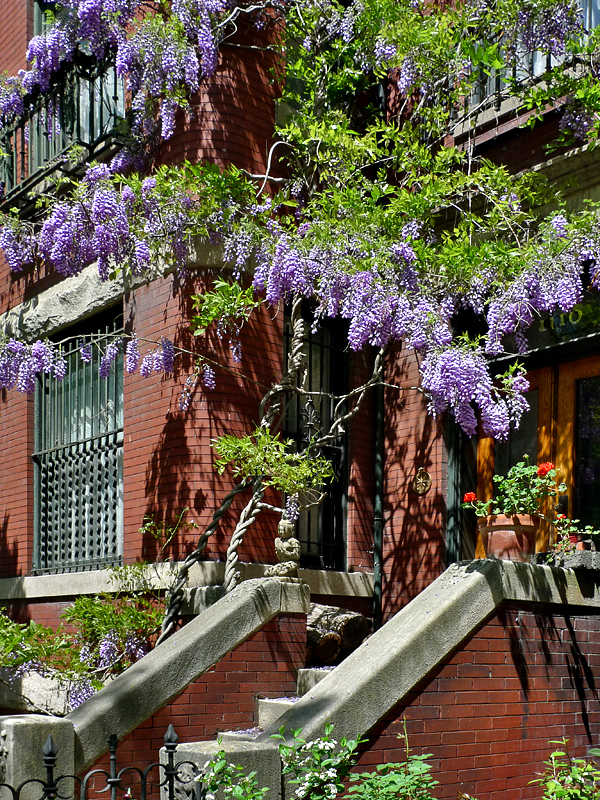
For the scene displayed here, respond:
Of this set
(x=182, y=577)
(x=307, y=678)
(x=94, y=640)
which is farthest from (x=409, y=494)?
(x=94, y=640)

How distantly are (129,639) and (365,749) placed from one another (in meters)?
3.29

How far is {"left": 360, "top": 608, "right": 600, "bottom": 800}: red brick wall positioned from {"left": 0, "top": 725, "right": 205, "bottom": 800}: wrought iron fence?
3.87ft

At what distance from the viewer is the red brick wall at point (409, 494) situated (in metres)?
8.99

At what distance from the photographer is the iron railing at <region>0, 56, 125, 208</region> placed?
9930 millimetres

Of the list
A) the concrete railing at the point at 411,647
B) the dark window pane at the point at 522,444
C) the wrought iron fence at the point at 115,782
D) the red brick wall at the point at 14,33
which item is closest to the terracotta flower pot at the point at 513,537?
the concrete railing at the point at 411,647

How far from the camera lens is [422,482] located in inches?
361

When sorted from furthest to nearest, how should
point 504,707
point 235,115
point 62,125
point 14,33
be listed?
1. point 14,33
2. point 62,125
3. point 235,115
4. point 504,707

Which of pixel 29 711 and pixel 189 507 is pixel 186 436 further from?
pixel 29 711

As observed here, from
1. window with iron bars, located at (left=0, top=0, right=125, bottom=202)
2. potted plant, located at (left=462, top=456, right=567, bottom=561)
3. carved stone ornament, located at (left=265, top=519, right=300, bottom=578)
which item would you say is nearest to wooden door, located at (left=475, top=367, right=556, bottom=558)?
potted plant, located at (left=462, top=456, right=567, bottom=561)

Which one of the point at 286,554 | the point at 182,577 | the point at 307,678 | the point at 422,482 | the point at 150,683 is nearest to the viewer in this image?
the point at 150,683

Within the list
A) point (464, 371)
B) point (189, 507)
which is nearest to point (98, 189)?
point (189, 507)

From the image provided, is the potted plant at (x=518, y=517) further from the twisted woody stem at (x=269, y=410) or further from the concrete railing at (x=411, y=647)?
the twisted woody stem at (x=269, y=410)

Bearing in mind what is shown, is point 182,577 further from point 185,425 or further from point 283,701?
point 283,701

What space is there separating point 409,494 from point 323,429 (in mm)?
1150
